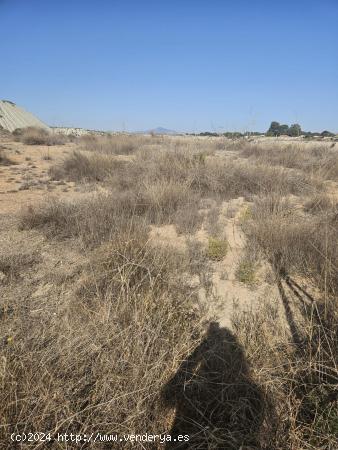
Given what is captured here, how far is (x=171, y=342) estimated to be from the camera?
1810mm

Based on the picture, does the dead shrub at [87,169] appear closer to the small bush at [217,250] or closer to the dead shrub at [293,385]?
the small bush at [217,250]

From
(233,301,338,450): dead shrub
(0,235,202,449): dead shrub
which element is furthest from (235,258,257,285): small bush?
(0,235,202,449): dead shrub

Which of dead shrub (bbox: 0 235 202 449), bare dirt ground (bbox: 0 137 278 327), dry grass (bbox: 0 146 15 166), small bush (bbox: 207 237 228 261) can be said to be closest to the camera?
dead shrub (bbox: 0 235 202 449)

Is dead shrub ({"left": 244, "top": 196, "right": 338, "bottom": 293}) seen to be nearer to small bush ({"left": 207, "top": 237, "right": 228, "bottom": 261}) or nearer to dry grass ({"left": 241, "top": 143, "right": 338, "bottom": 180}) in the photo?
small bush ({"left": 207, "top": 237, "right": 228, "bottom": 261})

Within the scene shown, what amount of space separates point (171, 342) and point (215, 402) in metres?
0.43

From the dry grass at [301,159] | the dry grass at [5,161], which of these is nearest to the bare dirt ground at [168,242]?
the dry grass at [5,161]

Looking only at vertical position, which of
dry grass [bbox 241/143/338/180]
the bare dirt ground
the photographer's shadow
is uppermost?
dry grass [bbox 241/143/338/180]

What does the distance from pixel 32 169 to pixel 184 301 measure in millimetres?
8704

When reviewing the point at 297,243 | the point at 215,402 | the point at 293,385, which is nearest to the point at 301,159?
the point at 297,243

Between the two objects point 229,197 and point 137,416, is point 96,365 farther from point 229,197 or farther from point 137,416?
point 229,197

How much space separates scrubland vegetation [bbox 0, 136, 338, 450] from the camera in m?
1.38

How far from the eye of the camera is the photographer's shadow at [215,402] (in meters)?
1.43

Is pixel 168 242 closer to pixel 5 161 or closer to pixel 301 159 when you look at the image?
pixel 301 159

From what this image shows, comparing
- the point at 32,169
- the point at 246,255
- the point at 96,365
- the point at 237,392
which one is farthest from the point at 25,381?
the point at 32,169
